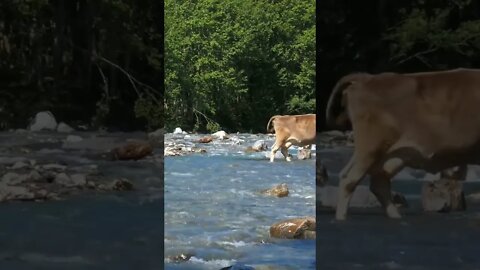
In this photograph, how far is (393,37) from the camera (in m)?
3.95

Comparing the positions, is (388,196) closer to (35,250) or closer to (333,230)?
(333,230)

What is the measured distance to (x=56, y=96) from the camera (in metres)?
4.05

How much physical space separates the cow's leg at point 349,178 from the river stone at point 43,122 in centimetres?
179

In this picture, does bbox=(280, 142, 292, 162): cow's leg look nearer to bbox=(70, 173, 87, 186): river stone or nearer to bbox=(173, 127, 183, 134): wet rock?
bbox=(173, 127, 183, 134): wet rock

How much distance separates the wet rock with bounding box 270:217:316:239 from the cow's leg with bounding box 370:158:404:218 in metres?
1.51

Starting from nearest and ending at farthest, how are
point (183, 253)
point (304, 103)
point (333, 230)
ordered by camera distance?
1. point (333, 230)
2. point (183, 253)
3. point (304, 103)

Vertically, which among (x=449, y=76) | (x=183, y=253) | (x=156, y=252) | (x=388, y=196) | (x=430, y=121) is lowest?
(x=183, y=253)

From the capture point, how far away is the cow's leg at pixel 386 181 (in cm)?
396

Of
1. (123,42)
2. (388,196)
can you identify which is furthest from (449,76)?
(123,42)

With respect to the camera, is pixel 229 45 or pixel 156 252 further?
pixel 229 45

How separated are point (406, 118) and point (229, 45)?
2.66m

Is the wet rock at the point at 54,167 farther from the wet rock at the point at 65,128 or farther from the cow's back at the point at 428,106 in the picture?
the cow's back at the point at 428,106

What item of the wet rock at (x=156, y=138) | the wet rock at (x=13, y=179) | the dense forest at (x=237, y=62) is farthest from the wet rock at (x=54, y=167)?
the dense forest at (x=237, y=62)

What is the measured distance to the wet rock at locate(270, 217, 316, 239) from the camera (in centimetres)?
543
